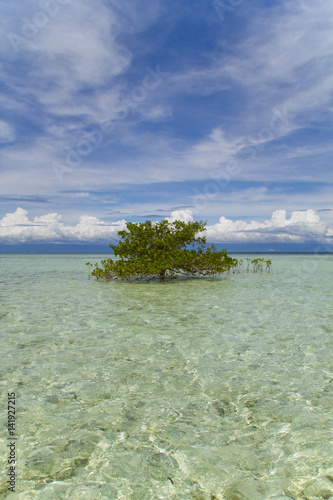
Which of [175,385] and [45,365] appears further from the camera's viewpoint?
[45,365]

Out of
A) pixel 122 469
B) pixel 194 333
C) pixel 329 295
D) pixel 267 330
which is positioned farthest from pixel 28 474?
pixel 329 295

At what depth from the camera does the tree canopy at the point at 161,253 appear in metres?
23.0

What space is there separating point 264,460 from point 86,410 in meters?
2.48

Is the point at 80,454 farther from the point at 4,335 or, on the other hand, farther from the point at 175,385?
the point at 4,335

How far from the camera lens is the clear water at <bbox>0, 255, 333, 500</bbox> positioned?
3.40 m

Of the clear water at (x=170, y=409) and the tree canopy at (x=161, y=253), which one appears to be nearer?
the clear water at (x=170, y=409)

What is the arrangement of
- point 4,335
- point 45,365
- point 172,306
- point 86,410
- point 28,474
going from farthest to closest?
point 172,306 < point 4,335 < point 45,365 < point 86,410 < point 28,474

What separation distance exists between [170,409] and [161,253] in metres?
18.4

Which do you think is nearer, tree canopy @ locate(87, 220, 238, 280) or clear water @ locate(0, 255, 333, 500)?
clear water @ locate(0, 255, 333, 500)

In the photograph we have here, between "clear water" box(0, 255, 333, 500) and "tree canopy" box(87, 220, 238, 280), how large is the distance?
41.2ft

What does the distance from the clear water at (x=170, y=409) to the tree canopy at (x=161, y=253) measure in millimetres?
12549

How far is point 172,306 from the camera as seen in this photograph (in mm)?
13609

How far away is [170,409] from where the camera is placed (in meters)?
4.84

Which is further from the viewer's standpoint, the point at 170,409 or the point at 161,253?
the point at 161,253
